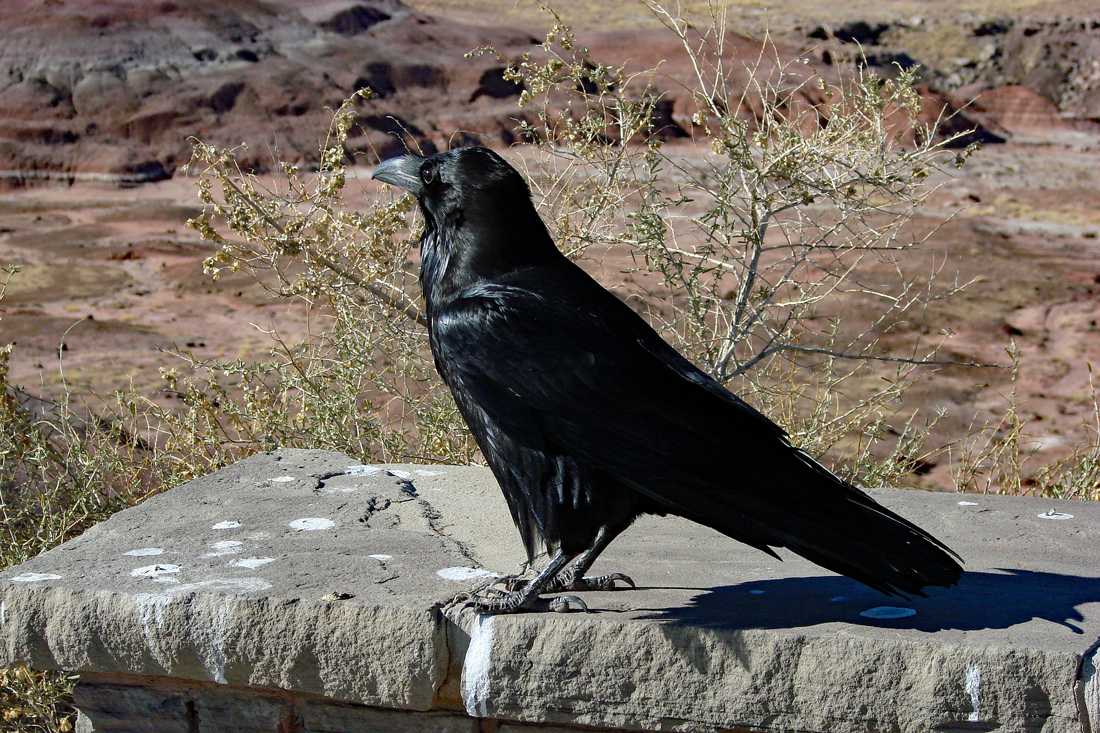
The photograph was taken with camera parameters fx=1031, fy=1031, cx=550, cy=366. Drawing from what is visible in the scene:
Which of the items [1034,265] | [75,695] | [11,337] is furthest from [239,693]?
[1034,265]

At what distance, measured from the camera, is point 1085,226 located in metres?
16.1

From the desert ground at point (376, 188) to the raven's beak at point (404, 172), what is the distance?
5.52 feet

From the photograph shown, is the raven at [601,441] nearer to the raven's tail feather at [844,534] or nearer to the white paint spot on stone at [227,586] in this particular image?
the raven's tail feather at [844,534]

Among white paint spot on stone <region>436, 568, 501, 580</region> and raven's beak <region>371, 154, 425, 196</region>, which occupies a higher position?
raven's beak <region>371, 154, 425, 196</region>

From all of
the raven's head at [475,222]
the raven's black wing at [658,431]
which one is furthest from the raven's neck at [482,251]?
the raven's black wing at [658,431]

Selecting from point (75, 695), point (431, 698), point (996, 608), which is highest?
point (996, 608)

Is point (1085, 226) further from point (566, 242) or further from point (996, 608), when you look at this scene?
point (996, 608)

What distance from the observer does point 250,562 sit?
8.96ft

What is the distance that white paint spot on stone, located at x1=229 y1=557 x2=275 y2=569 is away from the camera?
2.71 metres

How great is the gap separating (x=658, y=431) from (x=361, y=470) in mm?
1566

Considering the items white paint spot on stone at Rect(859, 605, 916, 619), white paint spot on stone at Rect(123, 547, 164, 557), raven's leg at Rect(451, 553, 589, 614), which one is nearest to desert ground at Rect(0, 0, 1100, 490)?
white paint spot on stone at Rect(123, 547, 164, 557)

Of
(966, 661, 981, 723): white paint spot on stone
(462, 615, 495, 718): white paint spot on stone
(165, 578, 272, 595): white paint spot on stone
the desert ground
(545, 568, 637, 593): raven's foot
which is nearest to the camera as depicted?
(966, 661, 981, 723): white paint spot on stone

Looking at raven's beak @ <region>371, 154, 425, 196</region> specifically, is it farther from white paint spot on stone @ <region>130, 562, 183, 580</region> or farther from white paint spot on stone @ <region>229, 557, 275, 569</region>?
white paint spot on stone @ <region>130, 562, 183, 580</region>

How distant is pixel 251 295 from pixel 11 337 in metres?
2.95
